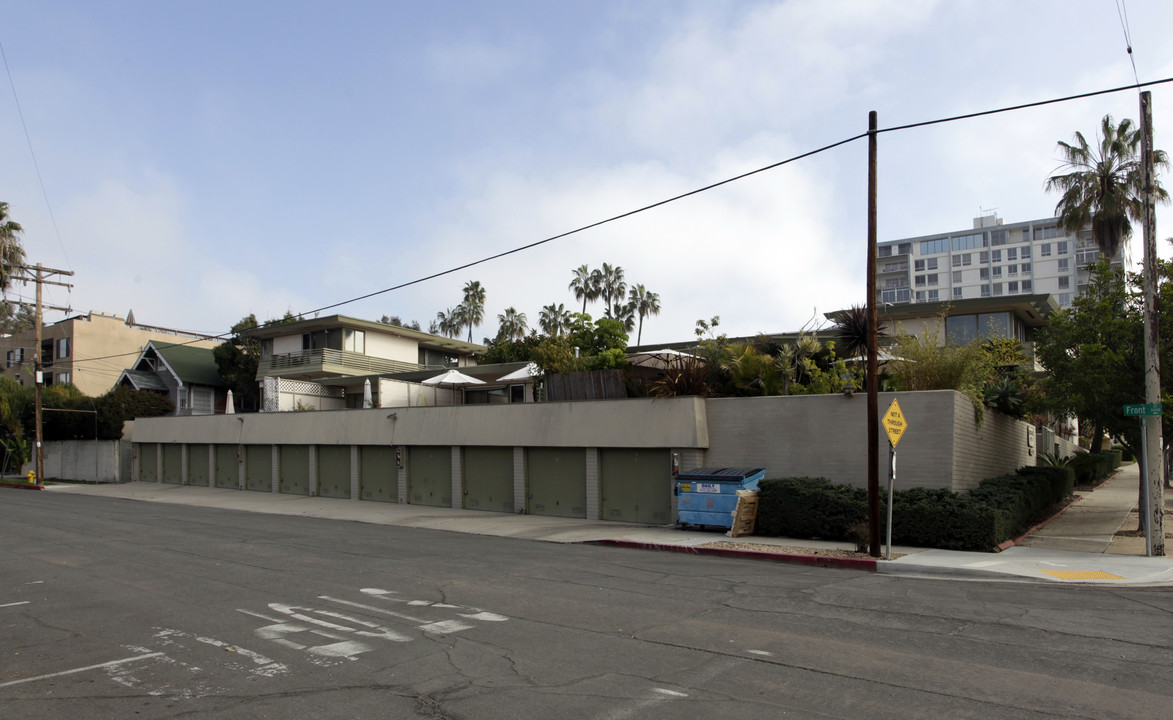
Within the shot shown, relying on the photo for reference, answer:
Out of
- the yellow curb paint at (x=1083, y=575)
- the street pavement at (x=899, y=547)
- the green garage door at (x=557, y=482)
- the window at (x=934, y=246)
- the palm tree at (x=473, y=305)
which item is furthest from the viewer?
the window at (x=934, y=246)

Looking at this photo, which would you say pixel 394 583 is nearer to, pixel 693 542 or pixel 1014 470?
pixel 693 542

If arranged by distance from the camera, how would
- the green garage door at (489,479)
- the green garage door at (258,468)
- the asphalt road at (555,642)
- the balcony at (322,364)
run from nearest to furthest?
the asphalt road at (555,642) < the green garage door at (489,479) < the green garage door at (258,468) < the balcony at (322,364)

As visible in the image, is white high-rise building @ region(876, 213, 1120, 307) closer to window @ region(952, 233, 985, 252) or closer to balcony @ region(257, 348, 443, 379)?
window @ region(952, 233, 985, 252)

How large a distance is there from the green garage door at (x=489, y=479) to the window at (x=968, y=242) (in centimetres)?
11411

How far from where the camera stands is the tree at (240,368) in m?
48.9

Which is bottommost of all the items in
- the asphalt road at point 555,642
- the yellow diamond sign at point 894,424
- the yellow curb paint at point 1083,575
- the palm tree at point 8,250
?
the yellow curb paint at point 1083,575

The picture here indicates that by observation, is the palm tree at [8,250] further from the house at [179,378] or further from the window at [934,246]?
the window at [934,246]

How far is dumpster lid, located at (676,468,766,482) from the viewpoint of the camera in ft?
57.3

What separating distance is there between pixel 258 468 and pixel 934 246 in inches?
4556

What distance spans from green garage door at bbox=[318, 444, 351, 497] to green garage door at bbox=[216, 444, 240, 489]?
22.5 feet

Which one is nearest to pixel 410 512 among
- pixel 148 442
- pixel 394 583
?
pixel 394 583

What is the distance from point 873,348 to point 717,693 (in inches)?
388

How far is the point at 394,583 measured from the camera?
11.6 m

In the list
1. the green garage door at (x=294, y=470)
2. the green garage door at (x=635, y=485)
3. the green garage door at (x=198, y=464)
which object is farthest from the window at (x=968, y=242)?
the green garage door at (x=198, y=464)
